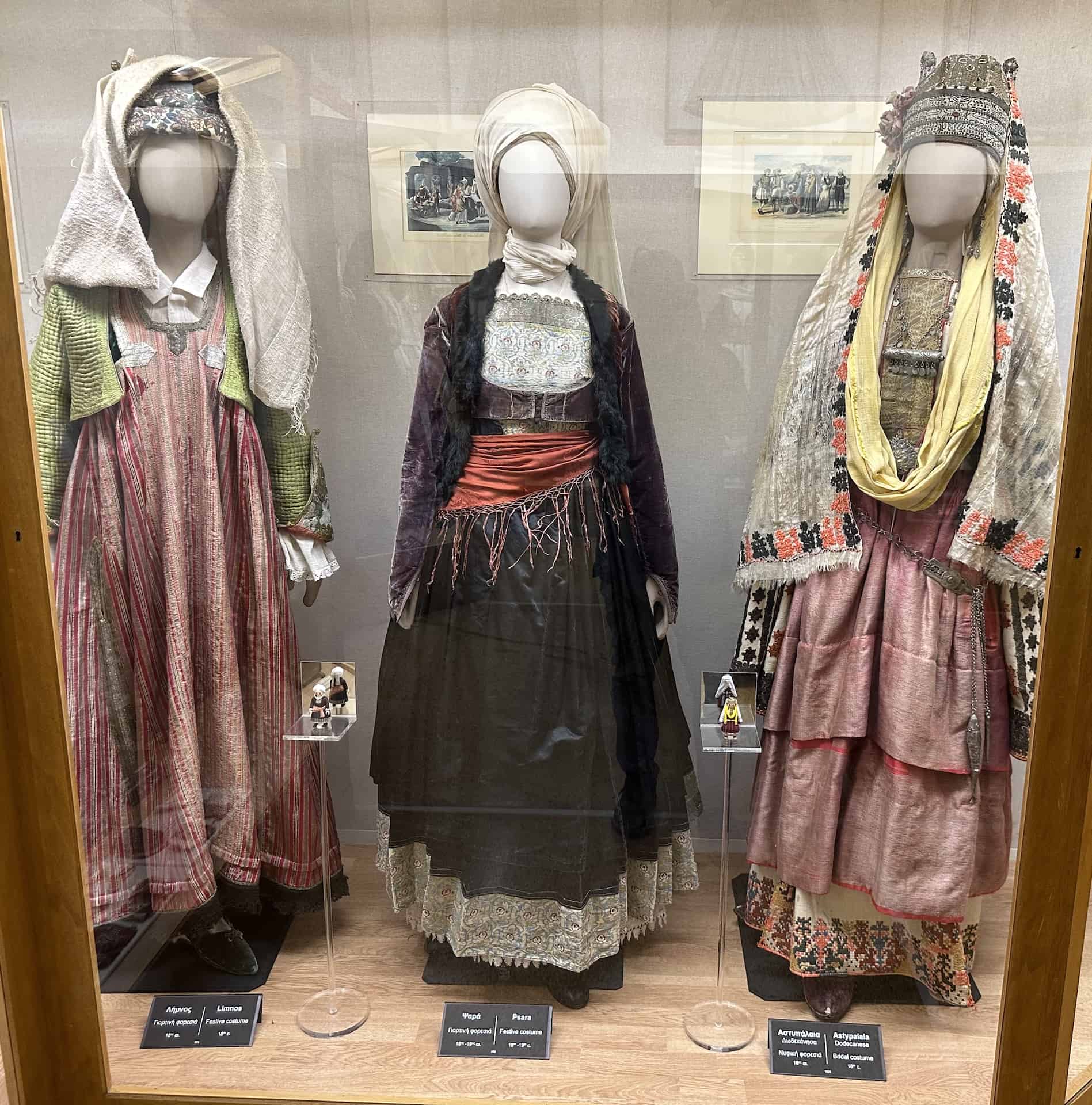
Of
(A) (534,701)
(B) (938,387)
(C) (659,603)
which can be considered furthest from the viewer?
(C) (659,603)

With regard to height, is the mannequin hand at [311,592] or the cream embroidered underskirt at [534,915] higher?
the mannequin hand at [311,592]

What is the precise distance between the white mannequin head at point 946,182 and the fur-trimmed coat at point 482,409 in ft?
1.67

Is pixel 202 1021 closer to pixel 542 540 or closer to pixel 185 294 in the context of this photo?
pixel 542 540

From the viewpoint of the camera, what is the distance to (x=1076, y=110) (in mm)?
1479

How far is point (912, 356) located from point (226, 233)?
1185 mm

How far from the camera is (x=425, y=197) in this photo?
168 centimetres

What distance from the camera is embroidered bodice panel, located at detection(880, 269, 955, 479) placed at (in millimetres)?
1590

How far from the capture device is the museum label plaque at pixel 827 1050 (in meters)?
1.71

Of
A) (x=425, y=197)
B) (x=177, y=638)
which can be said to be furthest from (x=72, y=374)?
(x=425, y=197)

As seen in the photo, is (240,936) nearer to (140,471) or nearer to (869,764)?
(140,471)

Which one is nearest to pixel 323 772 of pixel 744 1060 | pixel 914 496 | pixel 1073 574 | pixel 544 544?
pixel 544 544

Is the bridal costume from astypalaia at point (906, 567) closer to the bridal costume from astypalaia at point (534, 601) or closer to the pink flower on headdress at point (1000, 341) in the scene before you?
the pink flower on headdress at point (1000, 341)

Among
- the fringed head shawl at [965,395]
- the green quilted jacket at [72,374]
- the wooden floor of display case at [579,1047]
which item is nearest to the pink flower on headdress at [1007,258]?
the fringed head shawl at [965,395]

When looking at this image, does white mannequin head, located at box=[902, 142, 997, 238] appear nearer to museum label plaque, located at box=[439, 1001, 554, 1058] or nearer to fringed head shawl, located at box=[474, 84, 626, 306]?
fringed head shawl, located at box=[474, 84, 626, 306]
